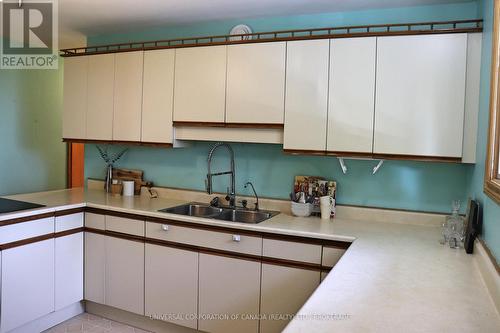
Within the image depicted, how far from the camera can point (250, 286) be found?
2523mm

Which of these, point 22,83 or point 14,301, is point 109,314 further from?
point 22,83

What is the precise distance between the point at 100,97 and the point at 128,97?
12.0 inches

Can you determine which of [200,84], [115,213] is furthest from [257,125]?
[115,213]

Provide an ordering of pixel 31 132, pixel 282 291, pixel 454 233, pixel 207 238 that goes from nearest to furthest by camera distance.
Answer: pixel 454 233 < pixel 282 291 < pixel 207 238 < pixel 31 132

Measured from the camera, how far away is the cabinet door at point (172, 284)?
2.72m

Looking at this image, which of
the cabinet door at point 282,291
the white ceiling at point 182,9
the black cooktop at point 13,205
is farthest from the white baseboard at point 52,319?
the white ceiling at point 182,9

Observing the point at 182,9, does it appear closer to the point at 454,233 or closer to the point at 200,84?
the point at 200,84

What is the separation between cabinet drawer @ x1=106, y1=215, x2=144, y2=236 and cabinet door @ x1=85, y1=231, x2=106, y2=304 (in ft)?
0.41

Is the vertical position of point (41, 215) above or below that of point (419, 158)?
below

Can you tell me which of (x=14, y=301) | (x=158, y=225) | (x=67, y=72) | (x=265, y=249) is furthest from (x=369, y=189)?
(x=67, y=72)

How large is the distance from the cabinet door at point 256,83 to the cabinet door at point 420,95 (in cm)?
64

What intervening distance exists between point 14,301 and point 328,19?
9.44 ft

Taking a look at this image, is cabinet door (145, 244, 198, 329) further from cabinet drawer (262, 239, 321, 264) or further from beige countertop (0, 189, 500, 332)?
cabinet drawer (262, 239, 321, 264)

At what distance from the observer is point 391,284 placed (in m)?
1.56
